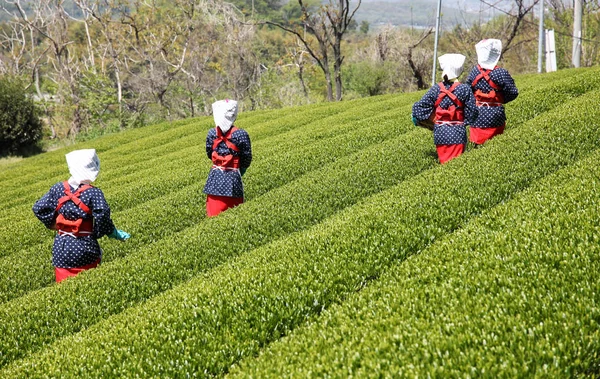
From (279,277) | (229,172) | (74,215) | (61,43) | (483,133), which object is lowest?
(279,277)

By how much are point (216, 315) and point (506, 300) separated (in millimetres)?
3019

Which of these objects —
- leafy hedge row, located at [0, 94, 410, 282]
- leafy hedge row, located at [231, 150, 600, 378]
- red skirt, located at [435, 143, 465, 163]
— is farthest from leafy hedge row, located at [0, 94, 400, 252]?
leafy hedge row, located at [231, 150, 600, 378]

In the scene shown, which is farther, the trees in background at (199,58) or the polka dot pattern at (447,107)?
the trees in background at (199,58)

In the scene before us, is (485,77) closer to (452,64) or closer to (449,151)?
(452,64)

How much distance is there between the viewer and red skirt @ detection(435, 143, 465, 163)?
9773 mm

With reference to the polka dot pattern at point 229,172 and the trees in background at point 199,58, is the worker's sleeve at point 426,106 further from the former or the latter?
the trees in background at point 199,58

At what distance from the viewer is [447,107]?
9180 mm

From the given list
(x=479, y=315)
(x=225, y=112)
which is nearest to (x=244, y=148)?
(x=225, y=112)

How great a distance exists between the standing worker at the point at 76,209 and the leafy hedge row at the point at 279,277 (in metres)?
0.62

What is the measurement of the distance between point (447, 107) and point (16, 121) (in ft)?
102

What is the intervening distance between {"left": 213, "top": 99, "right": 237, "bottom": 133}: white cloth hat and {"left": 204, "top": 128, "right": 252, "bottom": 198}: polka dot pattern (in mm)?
231

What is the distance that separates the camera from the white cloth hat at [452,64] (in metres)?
8.96

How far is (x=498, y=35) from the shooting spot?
49.1 metres

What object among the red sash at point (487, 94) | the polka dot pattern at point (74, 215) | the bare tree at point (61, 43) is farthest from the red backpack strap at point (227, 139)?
the bare tree at point (61, 43)
